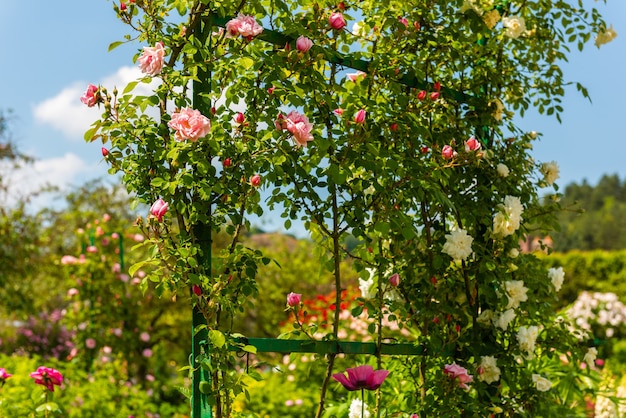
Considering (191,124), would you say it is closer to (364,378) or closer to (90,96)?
(90,96)

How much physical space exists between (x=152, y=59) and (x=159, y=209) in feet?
1.29

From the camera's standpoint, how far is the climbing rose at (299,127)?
1991 millimetres

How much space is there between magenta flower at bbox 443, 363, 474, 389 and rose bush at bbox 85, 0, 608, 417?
0.06ft

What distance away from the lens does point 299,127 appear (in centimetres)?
199

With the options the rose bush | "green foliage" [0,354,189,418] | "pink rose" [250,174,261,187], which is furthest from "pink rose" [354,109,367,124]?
"green foliage" [0,354,189,418]

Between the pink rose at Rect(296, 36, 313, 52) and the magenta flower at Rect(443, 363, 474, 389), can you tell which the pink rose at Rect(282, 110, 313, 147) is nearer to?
the pink rose at Rect(296, 36, 313, 52)

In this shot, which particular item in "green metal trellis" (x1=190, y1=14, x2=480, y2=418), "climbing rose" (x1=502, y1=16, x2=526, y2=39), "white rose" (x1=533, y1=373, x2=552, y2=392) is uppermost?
"climbing rose" (x1=502, y1=16, x2=526, y2=39)

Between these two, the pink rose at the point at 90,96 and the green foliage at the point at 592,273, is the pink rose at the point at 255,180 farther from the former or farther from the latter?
the green foliage at the point at 592,273

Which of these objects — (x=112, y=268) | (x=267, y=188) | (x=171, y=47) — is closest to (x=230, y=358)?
(x=267, y=188)

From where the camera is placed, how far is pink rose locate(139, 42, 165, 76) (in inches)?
77.1

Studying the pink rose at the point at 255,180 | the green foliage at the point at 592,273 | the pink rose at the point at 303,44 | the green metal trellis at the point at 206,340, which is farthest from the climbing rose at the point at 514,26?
the green foliage at the point at 592,273

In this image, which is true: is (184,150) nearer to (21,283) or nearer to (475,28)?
(475,28)

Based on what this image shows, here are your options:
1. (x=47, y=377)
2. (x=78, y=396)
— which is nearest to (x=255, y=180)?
(x=47, y=377)

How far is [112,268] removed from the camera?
251 inches
